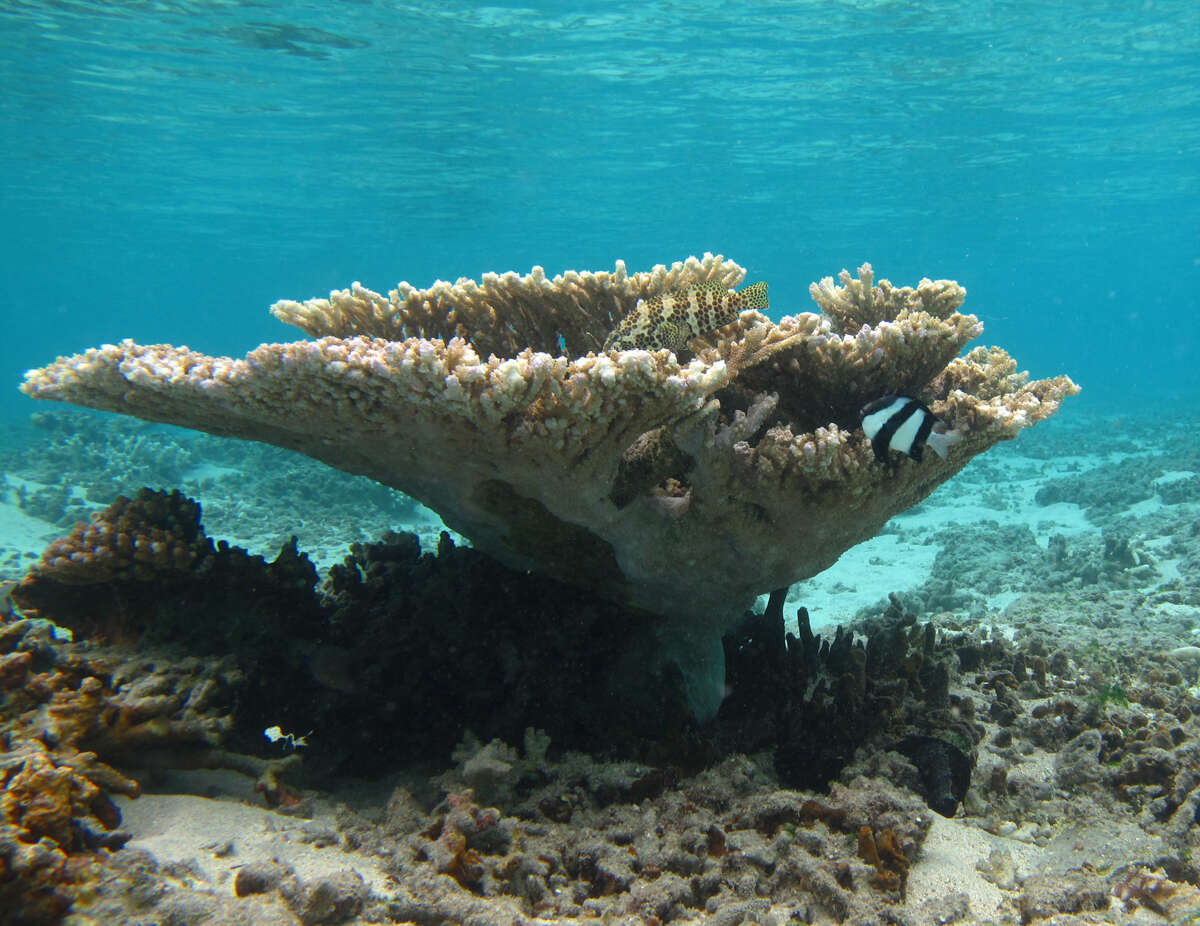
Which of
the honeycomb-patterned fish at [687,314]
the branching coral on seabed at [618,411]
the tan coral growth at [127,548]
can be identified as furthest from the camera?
the tan coral growth at [127,548]

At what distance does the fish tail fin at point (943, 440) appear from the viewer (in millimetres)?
3348

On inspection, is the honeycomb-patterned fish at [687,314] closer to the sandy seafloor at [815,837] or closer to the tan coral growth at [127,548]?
the sandy seafloor at [815,837]

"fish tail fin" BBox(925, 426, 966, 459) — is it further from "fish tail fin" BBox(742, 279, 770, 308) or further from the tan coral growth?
the tan coral growth

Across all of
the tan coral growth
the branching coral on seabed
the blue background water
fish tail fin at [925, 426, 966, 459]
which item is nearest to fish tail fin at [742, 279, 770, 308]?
the branching coral on seabed

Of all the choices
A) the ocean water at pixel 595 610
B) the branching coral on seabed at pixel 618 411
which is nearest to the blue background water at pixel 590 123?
the ocean water at pixel 595 610

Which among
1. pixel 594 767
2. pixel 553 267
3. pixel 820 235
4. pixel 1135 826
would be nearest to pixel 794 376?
pixel 594 767

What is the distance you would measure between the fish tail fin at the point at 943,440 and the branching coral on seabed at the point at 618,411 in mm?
116

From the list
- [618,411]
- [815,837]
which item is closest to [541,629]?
[618,411]

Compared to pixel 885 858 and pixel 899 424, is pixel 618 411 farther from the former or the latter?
pixel 885 858

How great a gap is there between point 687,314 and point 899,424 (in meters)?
1.20

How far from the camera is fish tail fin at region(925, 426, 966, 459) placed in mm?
3348

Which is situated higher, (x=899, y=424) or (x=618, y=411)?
(x=899, y=424)

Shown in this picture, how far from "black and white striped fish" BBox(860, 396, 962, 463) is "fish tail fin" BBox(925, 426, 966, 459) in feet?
0.90

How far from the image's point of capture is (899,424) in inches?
120
